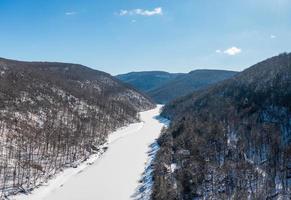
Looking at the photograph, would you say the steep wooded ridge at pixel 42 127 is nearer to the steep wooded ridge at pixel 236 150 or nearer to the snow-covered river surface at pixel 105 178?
the snow-covered river surface at pixel 105 178

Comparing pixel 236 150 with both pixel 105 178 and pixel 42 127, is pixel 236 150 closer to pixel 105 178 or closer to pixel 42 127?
pixel 105 178

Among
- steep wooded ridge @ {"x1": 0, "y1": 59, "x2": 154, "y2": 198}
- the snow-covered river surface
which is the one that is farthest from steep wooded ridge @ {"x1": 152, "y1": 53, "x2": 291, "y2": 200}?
steep wooded ridge @ {"x1": 0, "y1": 59, "x2": 154, "y2": 198}

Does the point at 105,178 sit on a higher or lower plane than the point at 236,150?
lower

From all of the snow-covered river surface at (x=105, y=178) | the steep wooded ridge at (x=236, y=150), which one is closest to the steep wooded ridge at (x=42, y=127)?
the snow-covered river surface at (x=105, y=178)

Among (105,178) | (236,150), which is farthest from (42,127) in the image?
(236,150)

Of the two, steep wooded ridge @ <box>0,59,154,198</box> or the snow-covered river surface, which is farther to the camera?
steep wooded ridge @ <box>0,59,154,198</box>

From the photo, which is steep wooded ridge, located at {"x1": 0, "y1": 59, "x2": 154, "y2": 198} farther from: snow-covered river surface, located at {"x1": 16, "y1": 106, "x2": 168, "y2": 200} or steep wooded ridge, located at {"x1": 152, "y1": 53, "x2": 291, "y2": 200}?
steep wooded ridge, located at {"x1": 152, "y1": 53, "x2": 291, "y2": 200}
